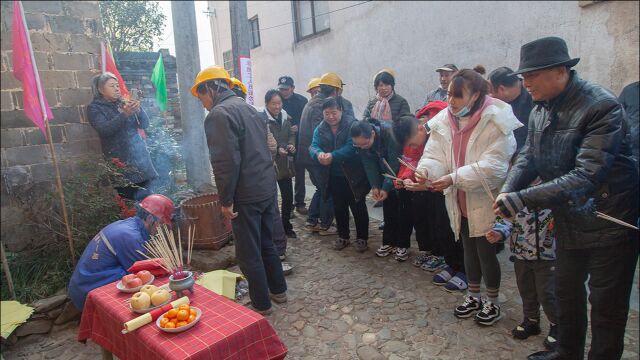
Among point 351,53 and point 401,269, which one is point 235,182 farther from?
point 351,53

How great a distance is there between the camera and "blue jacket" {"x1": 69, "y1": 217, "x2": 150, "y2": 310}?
314 cm

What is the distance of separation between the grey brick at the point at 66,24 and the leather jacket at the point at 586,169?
16.8 feet

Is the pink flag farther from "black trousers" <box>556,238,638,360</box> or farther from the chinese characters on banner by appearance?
"black trousers" <box>556,238,638,360</box>

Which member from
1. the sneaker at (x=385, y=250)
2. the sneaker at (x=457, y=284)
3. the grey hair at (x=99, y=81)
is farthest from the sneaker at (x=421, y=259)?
the grey hair at (x=99, y=81)

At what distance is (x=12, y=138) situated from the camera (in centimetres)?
441

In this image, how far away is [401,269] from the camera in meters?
4.52

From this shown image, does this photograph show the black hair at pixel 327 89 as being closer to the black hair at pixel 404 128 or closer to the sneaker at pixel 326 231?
the black hair at pixel 404 128

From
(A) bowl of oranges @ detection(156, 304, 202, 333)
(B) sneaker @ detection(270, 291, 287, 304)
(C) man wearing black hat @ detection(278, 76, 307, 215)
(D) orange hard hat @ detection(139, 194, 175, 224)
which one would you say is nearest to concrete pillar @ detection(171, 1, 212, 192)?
(C) man wearing black hat @ detection(278, 76, 307, 215)

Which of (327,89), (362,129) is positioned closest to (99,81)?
(327,89)

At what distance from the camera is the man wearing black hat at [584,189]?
7.07 ft

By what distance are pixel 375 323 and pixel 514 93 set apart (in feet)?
8.59

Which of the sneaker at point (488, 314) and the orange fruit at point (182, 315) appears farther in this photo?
the sneaker at point (488, 314)

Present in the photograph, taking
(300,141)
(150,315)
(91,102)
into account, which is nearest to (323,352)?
(150,315)

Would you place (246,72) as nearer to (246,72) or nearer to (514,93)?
(246,72)
